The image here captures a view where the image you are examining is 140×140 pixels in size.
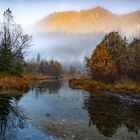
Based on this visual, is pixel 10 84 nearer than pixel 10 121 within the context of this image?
A: No

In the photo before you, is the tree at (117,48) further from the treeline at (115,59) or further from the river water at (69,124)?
the river water at (69,124)

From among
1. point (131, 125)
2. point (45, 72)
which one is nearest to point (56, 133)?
point (131, 125)

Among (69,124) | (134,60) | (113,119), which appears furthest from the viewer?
(134,60)

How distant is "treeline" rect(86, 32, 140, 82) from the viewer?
73037 mm

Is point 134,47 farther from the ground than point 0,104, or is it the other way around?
point 134,47

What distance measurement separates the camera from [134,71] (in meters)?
72.4

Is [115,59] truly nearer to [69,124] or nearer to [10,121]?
[69,124]

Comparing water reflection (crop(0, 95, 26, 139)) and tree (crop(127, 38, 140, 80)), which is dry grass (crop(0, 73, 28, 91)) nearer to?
water reflection (crop(0, 95, 26, 139))

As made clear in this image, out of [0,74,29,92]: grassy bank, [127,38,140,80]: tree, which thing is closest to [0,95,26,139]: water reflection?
[0,74,29,92]: grassy bank

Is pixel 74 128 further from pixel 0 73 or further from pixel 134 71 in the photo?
pixel 134 71

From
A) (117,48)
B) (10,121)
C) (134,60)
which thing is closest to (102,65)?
(117,48)

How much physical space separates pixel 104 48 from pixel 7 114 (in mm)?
53592

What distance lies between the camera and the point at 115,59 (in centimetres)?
7544

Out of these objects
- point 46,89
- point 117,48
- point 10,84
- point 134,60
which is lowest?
point 46,89
